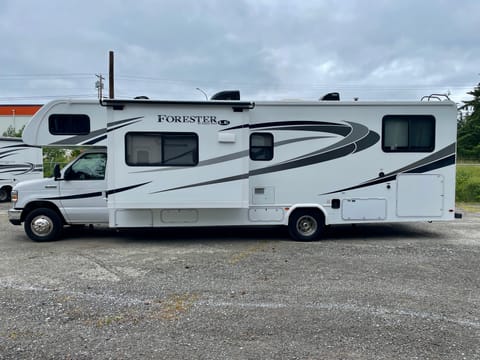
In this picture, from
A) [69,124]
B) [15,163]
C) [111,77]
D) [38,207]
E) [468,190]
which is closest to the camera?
[69,124]

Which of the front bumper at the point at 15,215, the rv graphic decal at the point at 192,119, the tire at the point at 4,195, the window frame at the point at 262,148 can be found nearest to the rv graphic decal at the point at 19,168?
the tire at the point at 4,195

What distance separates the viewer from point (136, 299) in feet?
15.8

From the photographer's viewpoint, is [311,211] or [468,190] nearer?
[311,211]

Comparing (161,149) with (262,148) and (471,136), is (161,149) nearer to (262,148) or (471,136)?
(262,148)

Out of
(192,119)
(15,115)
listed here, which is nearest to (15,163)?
(192,119)

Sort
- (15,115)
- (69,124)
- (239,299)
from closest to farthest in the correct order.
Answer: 1. (239,299)
2. (69,124)
3. (15,115)

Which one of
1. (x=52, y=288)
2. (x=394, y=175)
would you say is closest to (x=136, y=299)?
(x=52, y=288)

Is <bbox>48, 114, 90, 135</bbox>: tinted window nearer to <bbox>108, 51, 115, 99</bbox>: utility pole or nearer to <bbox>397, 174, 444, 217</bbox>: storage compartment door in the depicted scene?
<bbox>397, 174, 444, 217</bbox>: storage compartment door

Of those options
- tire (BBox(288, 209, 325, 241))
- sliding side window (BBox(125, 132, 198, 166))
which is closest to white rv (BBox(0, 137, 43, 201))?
sliding side window (BBox(125, 132, 198, 166))

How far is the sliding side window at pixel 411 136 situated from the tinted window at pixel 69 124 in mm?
5992

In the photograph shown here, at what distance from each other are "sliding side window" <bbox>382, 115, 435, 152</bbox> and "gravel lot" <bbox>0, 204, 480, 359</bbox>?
6.32 feet

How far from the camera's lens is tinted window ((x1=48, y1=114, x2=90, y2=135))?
768cm

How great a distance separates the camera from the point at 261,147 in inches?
314

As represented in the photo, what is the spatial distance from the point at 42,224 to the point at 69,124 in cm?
210
